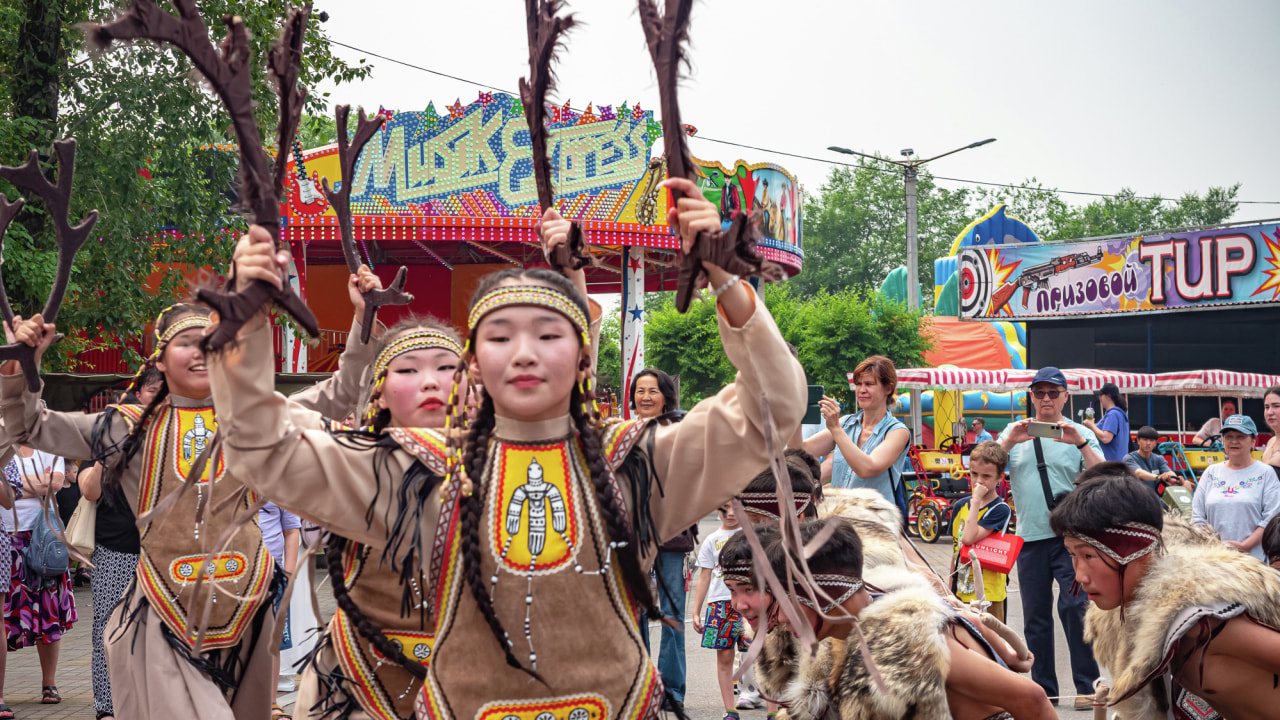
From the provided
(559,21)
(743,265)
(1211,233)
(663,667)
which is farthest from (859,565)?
(1211,233)

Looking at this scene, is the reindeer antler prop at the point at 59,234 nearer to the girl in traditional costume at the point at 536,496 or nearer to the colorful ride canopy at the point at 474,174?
the girl in traditional costume at the point at 536,496

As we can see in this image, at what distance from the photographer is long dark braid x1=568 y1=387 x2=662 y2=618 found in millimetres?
2352

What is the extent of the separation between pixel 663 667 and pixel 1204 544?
3337mm

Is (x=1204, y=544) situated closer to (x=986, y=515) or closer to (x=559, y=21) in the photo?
(x=559, y=21)

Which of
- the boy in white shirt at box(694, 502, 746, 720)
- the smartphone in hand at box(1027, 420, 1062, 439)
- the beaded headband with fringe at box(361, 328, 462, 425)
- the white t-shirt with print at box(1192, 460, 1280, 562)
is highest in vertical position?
the beaded headband with fringe at box(361, 328, 462, 425)

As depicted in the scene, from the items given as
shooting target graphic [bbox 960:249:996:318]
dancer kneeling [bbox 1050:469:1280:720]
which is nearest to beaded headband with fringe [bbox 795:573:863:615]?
dancer kneeling [bbox 1050:469:1280:720]

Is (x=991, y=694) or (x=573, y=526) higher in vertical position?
(x=573, y=526)

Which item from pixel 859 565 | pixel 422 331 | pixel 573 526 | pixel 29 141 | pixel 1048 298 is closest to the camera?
pixel 573 526

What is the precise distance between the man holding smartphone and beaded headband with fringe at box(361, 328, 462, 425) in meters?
3.89

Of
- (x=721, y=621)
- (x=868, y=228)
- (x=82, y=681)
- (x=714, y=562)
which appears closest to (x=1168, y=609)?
(x=721, y=621)

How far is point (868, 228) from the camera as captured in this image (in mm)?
63312

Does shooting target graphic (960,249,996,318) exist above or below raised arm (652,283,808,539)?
above

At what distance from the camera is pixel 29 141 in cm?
989

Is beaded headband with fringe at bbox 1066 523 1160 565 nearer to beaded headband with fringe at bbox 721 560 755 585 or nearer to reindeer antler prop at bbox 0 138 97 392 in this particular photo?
beaded headband with fringe at bbox 721 560 755 585
